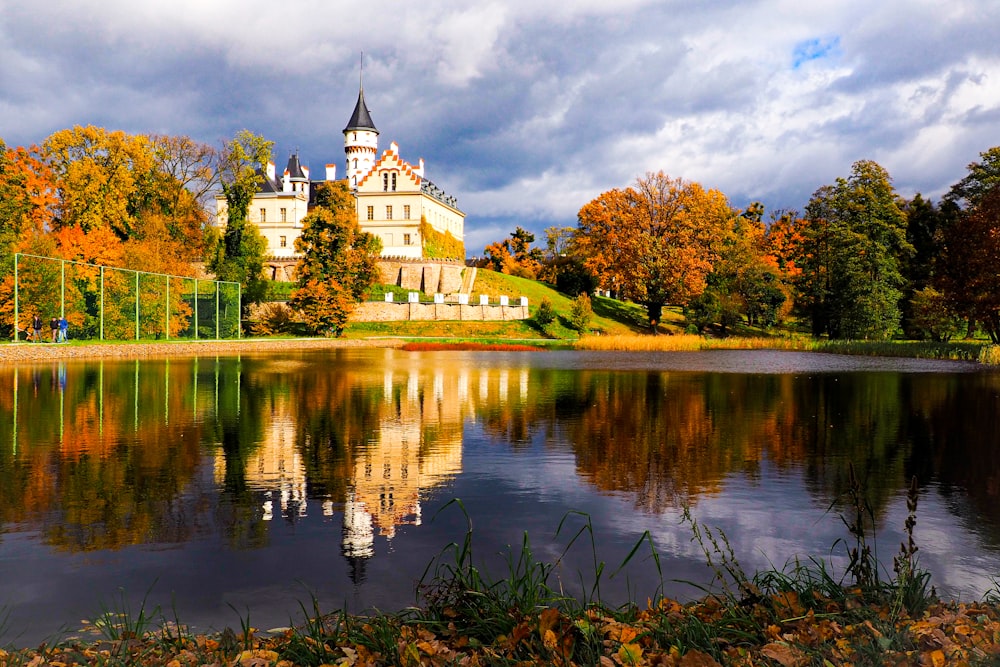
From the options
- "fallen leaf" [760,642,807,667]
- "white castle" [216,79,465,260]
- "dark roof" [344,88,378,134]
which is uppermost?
"dark roof" [344,88,378,134]

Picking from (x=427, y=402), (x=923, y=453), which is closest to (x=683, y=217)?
(x=427, y=402)

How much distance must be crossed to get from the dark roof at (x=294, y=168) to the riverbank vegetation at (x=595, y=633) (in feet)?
331

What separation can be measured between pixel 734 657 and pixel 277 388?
16.5 meters

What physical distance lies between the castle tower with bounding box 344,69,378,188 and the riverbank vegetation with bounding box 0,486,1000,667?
97130mm

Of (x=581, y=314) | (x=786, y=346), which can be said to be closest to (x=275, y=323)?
(x=581, y=314)

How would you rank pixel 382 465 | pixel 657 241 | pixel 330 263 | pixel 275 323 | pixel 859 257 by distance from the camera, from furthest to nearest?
pixel 657 241, pixel 275 323, pixel 330 263, pixel 859 257, pixel 382 465

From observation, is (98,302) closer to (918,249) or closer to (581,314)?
(581,314)

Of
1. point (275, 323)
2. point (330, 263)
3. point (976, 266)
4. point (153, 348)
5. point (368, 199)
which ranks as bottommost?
point (153, 348)

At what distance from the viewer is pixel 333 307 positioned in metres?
53.5

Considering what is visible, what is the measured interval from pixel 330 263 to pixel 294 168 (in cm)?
5082

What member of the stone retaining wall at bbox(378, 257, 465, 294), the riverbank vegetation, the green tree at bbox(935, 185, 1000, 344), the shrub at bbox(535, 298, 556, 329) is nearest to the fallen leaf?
the riverbank vegetation

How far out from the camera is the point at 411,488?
7773mm

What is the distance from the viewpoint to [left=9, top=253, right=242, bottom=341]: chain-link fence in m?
37.9

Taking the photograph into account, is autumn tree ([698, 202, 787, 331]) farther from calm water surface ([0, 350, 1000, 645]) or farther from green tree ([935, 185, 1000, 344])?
calm water surface ([0, 350, 1000, 645])
